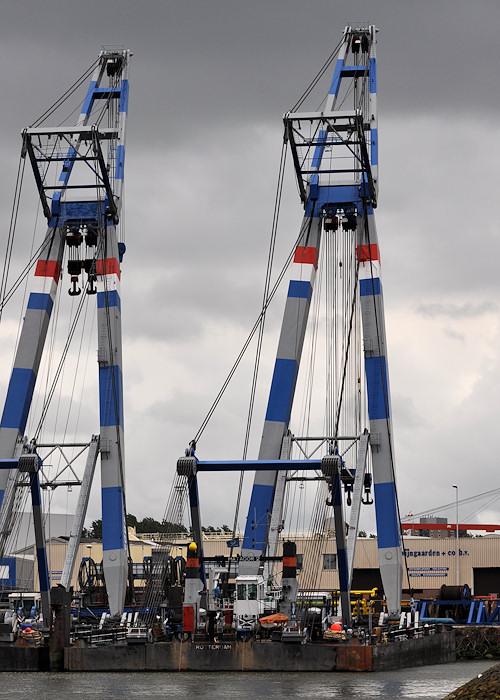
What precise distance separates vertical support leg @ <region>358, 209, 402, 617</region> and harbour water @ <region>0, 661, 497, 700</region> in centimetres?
882

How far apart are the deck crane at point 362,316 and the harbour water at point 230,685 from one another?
1024cm

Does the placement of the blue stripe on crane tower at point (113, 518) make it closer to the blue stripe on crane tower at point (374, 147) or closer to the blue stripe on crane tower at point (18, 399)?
the blue stripe on crane tower at point (18, 399)

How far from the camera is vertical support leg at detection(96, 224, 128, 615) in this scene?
197ft

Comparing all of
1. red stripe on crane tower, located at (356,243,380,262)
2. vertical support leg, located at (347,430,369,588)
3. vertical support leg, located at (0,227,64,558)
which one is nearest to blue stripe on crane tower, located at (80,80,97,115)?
vertical support leg, located at (0,227,64,558)

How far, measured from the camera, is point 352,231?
63.5m

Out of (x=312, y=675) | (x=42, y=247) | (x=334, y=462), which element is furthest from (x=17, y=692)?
(x=42, y=247)

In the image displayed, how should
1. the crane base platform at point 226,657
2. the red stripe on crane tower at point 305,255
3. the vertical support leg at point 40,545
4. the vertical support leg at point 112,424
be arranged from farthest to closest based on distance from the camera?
1. the red stripe on crane tower at point 305,255
2. the vertical support leg at point 112,424
3. the vertical support leg at point 40,545
4. the crane base platform at point 226,657

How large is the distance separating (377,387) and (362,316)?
3353 millimetres

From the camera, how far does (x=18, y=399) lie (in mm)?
61906

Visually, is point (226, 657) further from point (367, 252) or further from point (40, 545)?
point (367, 252)

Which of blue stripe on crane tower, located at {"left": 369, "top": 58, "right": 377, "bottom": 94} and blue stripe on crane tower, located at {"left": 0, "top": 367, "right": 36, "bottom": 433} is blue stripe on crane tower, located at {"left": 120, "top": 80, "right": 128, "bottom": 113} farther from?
blue stripe on crane tower, located at {"left": 0, "top": 367, "right": 36, "bottom": 433}

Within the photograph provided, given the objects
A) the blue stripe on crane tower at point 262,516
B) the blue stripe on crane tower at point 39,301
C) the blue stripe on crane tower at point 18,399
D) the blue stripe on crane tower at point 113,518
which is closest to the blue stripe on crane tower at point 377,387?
the blue stripe on crane tower at point 262,516

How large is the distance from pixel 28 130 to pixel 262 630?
26151 mm

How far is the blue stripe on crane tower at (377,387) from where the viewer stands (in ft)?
198
